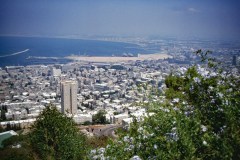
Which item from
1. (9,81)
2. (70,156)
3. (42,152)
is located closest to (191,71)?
(70,156)

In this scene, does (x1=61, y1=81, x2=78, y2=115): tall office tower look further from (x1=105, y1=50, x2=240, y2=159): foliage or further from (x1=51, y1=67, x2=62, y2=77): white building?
(x1=105, y1=50, x2=240, y2=159): foliage

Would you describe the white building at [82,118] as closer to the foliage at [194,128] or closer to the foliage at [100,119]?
the foliage at [100,119]

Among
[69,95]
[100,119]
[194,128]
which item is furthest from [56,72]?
[194,128]

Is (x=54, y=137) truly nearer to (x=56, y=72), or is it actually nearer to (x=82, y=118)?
(x=82, y=118)

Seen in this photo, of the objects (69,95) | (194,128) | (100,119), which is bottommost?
(100,119)

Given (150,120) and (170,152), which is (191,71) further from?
(170,152)

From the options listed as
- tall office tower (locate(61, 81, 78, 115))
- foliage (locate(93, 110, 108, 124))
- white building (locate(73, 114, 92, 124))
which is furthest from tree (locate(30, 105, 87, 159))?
tall office tower (locate(61, 81, 78, 115))
